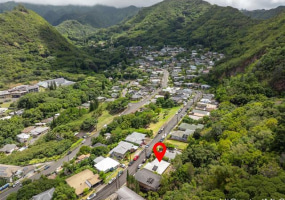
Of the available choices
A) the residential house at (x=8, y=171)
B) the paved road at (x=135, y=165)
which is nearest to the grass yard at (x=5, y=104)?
the residential house at (x=8, y=171)

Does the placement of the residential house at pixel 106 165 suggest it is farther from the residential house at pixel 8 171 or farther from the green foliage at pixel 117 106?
the green foliage at pixel 117 106

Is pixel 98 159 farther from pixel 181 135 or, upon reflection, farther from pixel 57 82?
pixel 57 82

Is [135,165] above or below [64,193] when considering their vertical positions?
below

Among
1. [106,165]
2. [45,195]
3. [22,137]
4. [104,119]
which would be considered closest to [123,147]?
[106,165]

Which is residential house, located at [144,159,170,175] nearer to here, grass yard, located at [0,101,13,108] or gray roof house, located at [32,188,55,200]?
gray roof house, located at [32,188,55,200]

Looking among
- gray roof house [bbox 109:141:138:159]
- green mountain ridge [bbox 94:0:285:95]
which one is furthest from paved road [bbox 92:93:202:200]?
green mountain ridge [bbox 94:0:285:95]
